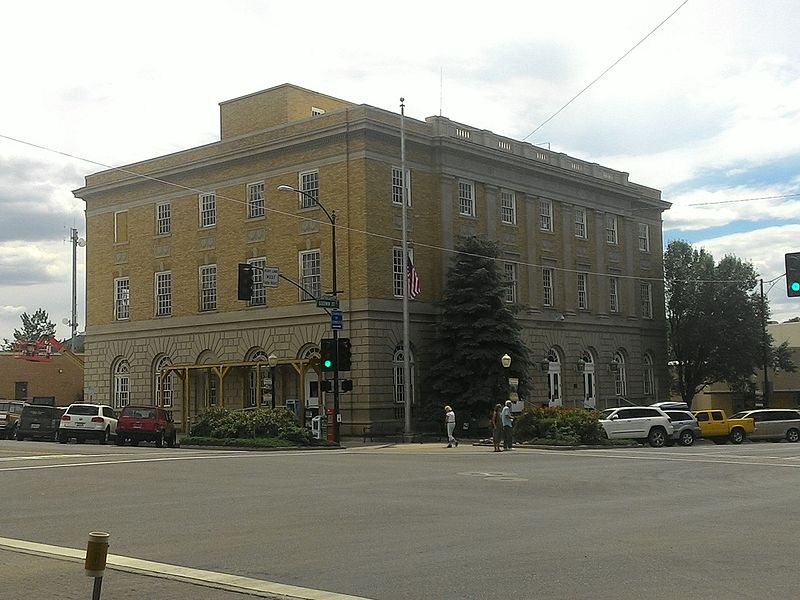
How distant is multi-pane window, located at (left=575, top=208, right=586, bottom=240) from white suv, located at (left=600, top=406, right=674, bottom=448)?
19.7m

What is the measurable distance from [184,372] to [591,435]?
848 inches

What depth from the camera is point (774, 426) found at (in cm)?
4534

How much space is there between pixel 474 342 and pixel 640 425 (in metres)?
9.14

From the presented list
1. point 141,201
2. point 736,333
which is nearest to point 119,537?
point 141,201

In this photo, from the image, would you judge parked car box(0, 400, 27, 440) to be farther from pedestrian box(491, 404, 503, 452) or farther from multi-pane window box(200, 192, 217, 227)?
pedestrian box(491, 404, 503, 452)

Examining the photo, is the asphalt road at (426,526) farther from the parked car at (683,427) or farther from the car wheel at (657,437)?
the parked car at (683,427)

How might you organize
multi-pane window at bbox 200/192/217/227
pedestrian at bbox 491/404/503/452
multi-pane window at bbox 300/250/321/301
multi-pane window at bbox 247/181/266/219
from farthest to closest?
multi-pane window at bbox 200/192/217/227, multi-pane window at bbox 247/181/266/219, multi-pane window at bbox 300/250/321/301, pedestrian at bbox 491/404/503/452

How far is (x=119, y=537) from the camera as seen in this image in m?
13.6

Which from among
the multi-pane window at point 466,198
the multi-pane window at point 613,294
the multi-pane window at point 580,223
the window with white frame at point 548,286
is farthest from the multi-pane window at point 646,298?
the multi-pane window at point 466,198

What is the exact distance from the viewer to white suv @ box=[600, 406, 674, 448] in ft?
131

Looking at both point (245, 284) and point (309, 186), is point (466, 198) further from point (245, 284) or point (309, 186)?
point (245, 284)

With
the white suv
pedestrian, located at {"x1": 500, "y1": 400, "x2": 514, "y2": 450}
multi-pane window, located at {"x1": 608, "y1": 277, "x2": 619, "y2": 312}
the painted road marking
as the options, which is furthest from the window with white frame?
the painted road marking

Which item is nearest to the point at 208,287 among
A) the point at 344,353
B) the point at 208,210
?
the point at 208,210

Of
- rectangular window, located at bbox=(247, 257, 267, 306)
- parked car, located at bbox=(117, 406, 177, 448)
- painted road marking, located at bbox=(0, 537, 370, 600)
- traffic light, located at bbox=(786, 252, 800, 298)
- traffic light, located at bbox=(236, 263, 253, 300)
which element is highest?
rectangular window, located at bbox=(247, 257, 267, 306)
